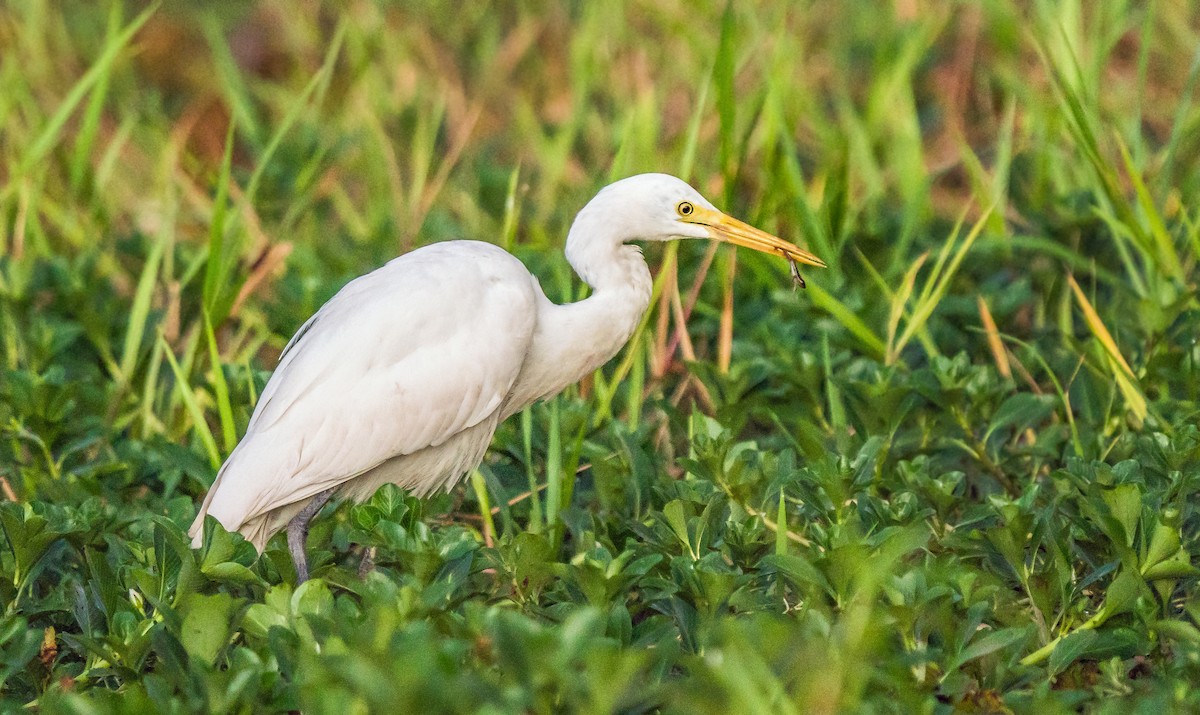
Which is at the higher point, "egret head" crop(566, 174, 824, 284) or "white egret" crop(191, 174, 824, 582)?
"egret head" crop(566, 174, 824, 284)

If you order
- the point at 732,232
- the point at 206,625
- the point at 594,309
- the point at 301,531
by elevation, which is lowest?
the point at 301,531

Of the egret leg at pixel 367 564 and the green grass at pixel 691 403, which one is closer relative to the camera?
the green grass at pixel 691 403

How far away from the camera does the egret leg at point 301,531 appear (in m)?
2.97

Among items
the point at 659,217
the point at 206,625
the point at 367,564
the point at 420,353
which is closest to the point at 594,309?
the point at 659,217

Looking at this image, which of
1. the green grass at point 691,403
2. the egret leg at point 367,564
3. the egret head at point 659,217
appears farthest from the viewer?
the egret head at point 659,217

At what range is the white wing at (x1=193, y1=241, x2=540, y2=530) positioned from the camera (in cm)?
317

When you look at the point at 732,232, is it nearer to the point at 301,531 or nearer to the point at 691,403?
the point at 691,403

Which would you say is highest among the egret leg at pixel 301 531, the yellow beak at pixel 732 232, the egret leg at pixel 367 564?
the yellow beak at pixel 732 232

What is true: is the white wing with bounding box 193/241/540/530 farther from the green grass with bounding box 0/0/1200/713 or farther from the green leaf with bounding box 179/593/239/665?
the green leaf with bounding box 179/593/239/665

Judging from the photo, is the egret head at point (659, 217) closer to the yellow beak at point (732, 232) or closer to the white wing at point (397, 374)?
the yellow beak at point (732, 232)

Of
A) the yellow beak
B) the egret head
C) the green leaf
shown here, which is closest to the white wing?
the egret head

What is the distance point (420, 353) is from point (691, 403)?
0.99 metres

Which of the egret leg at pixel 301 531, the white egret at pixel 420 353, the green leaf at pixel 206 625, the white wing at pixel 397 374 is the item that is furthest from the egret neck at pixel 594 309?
the green leaf at pixel 206 625

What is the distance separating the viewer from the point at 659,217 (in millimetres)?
3234
